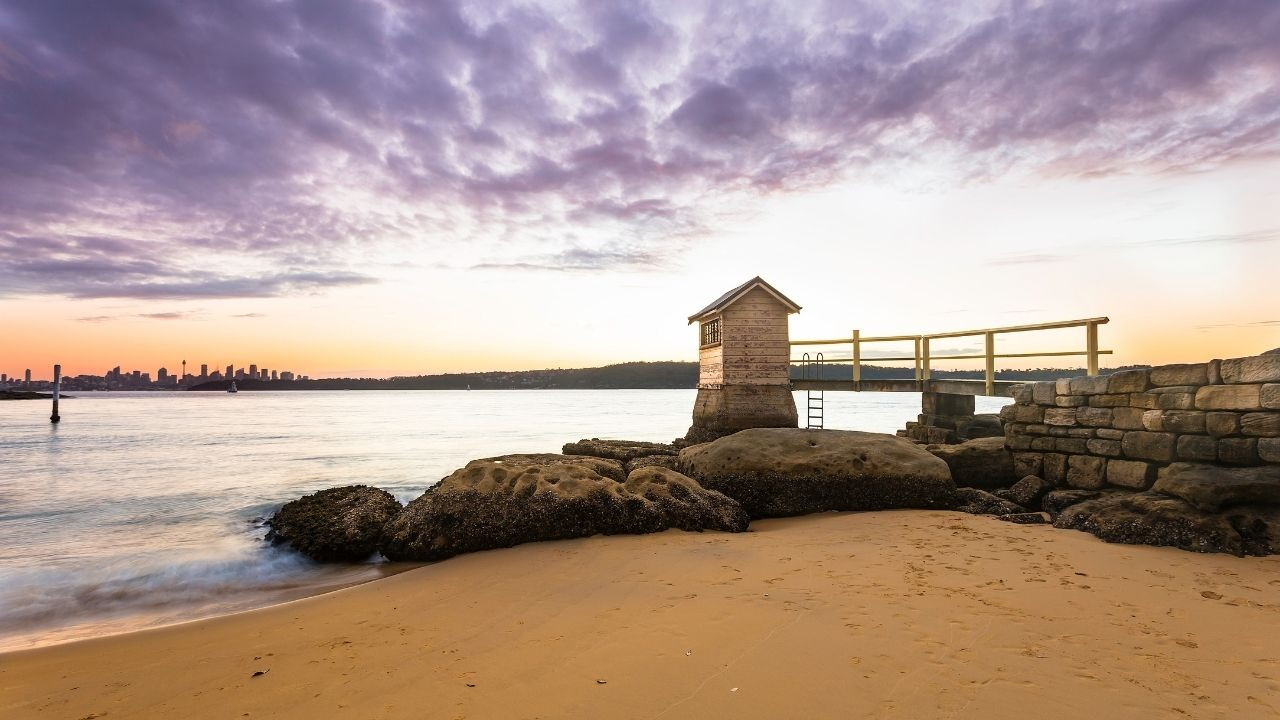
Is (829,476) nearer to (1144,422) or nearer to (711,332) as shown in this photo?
(1144,422)

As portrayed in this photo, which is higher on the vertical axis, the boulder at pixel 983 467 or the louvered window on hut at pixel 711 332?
the louvered window on hut at pixel 711 332

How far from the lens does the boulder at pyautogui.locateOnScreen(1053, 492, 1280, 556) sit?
22.8 ft

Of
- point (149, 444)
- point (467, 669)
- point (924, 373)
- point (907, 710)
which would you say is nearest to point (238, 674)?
point (467, 669)

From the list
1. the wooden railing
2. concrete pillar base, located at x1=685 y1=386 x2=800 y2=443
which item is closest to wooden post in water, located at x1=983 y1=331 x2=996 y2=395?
the wooden railing

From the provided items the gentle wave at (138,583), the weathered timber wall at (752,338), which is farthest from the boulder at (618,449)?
the gentle wave at (138,583)

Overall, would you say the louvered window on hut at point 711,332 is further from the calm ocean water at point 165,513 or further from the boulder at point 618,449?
the calm ocean water at point 165,513

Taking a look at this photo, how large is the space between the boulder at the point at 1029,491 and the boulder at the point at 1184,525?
171 centimetres

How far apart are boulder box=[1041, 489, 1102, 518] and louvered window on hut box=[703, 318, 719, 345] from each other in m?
9.69

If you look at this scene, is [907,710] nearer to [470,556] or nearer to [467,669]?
[467,669]

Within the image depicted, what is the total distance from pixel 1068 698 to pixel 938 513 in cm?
624

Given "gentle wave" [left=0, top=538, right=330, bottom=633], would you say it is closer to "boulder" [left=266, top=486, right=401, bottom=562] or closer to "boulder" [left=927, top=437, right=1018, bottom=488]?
"boulder" [left=266, top=486, right=401, bottom=562]

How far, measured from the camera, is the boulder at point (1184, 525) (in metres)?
6.96

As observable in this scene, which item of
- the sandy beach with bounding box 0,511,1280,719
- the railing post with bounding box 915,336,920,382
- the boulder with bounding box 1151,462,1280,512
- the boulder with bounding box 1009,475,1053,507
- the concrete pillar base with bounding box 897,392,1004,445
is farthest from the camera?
the railing post with bounding box 915,336,920,382

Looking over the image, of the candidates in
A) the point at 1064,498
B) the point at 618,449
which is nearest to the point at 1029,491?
the point at 1064,498
